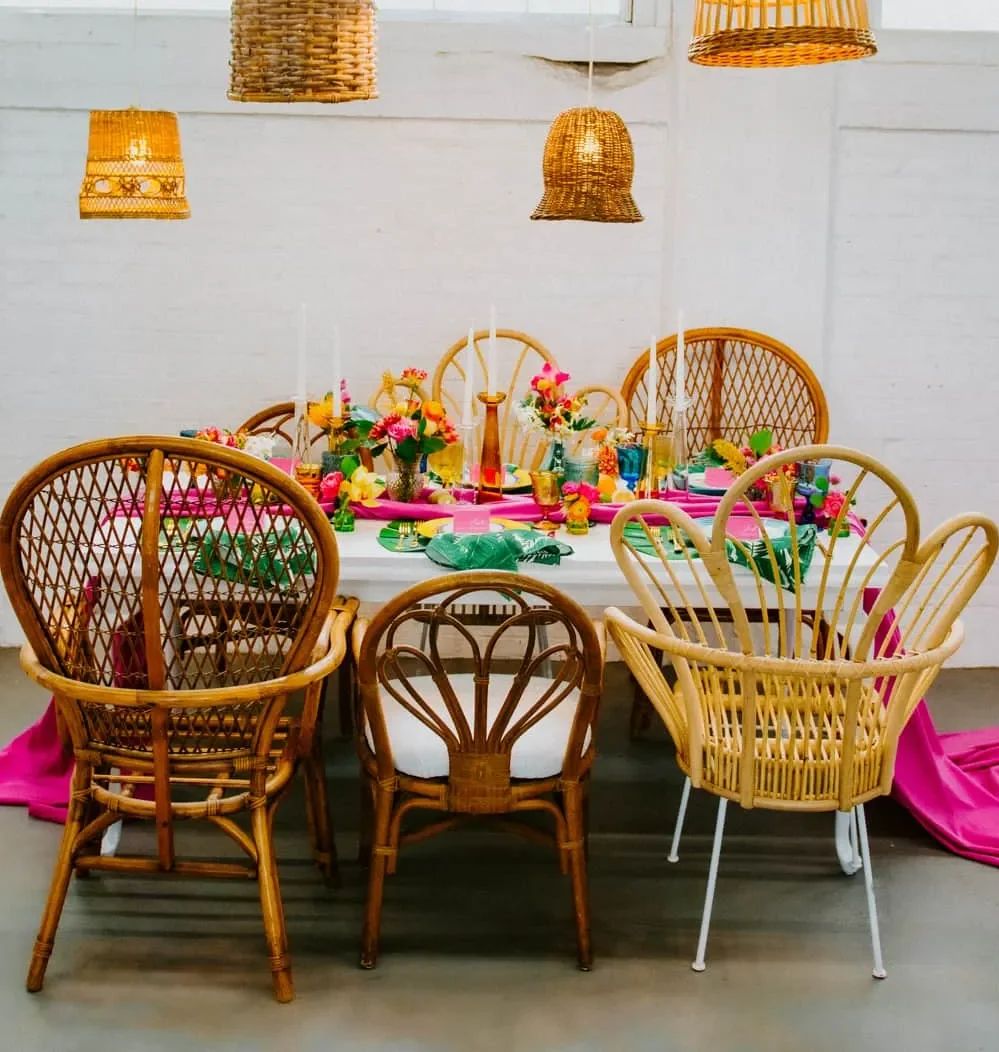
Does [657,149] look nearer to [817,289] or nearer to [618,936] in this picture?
[817,289]

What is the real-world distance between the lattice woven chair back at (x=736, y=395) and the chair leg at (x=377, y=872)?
2089 millimetres

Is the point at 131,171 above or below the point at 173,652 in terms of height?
above

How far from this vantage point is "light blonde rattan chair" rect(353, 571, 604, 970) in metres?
2.55

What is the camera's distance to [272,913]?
2666 millimetres

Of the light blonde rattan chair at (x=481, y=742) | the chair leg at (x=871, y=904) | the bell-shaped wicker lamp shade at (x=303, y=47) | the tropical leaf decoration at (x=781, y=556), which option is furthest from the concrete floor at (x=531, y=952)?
the bell-shaped wicker lamp shade at (x=303, y=47)

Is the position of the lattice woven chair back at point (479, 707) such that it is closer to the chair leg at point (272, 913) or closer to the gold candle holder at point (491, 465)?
the chair leg at point (272, 913)

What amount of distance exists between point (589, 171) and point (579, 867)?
1735 mm

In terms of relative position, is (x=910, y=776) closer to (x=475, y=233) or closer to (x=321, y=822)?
(x=321, y=822)

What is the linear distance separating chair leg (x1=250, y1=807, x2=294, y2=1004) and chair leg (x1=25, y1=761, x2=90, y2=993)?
33 centimetres

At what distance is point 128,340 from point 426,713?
2319mm

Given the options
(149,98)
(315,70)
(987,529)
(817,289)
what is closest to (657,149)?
(817,289)

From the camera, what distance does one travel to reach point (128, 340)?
4.62 m

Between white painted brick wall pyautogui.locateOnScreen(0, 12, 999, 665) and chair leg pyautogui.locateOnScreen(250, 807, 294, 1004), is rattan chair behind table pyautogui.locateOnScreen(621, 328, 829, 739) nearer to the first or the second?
white painted brick wall pyautogui.locateOnScreen(0, 12, 999, 665)

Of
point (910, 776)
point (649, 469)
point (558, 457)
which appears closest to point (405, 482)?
point (558, 457)
